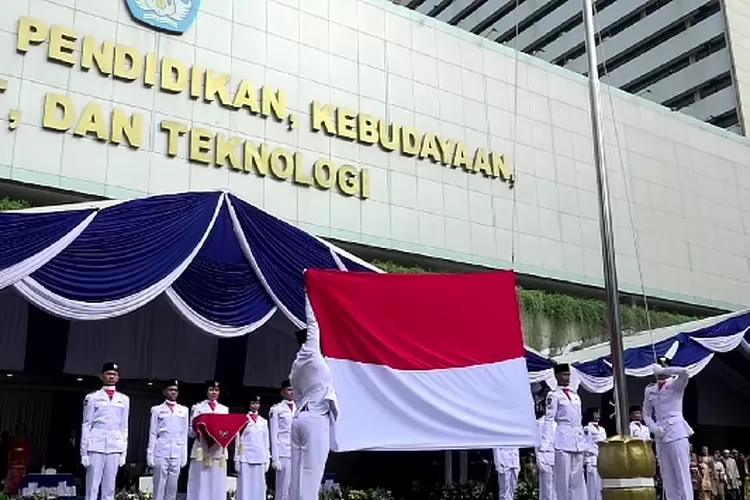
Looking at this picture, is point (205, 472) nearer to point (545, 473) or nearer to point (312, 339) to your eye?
point (312, 339)

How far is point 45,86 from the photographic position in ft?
32.2

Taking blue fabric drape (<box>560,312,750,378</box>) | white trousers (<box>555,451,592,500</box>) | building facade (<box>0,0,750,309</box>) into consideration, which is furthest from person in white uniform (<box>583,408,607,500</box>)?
building facade (<box>0,0,750,309</box>)

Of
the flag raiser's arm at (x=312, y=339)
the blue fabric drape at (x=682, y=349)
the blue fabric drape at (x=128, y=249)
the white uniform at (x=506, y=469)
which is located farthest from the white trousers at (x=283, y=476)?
the blue fabric drape at (x=682, y=349)

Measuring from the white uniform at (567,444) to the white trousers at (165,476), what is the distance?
3735 mm

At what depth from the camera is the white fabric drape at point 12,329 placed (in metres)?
8.38

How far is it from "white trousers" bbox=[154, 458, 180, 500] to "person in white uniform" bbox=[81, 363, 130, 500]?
0.58m

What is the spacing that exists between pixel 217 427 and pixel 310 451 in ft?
10.4

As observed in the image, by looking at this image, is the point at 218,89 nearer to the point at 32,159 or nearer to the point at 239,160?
the point at 239,160

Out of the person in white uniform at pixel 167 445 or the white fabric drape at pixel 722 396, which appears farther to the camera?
the white fabric drape at pixel 722 396

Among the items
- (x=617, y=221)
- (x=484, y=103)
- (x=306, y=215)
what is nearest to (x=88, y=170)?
(x=306, y=215)

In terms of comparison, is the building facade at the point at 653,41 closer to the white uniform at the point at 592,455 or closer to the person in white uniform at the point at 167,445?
the white uniform at the point at 592,455

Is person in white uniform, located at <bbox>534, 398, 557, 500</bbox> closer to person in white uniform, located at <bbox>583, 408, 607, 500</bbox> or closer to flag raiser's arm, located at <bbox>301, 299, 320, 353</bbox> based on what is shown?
person in white uniform, located at <bbox>583, 408, 607, 500</bbox>

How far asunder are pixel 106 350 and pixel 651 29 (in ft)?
101

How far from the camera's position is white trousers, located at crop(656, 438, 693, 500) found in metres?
6.61
